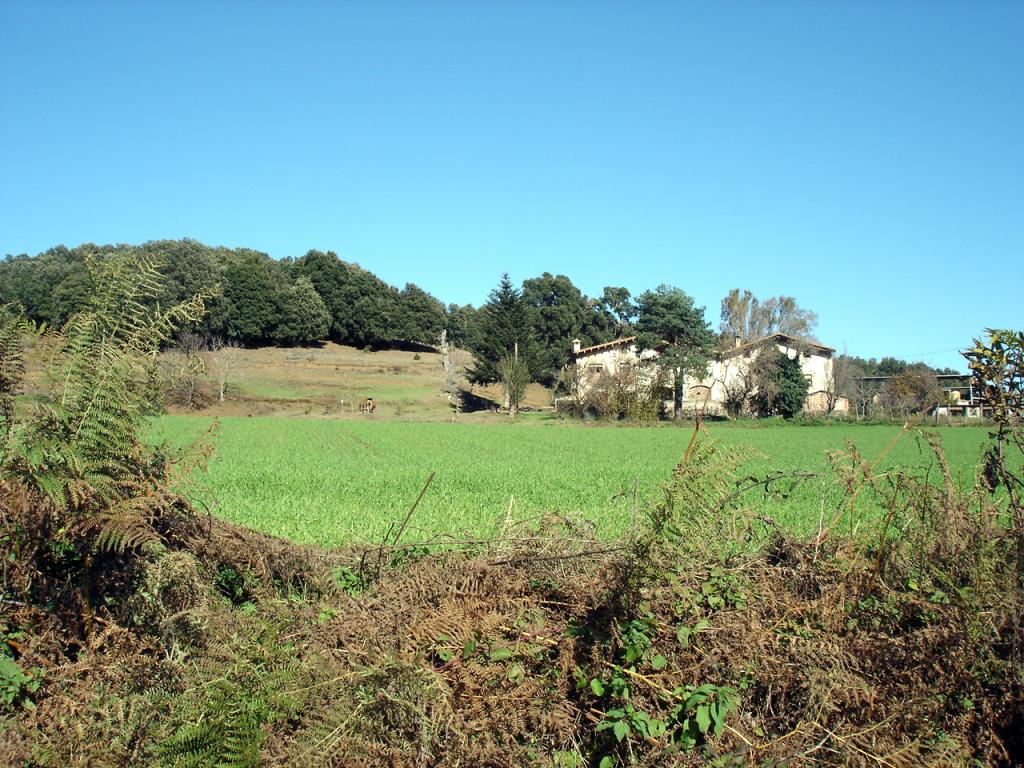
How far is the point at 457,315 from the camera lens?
336 ft

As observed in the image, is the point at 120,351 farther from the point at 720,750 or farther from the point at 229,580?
the point at 720,750

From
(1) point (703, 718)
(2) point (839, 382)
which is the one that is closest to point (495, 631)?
(1) point (703, 718)

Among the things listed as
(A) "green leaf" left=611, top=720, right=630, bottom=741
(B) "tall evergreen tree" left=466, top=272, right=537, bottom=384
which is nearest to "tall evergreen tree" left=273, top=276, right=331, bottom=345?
(B) "tall evergreen tree" left=466, top=272, right=537, bottom=384

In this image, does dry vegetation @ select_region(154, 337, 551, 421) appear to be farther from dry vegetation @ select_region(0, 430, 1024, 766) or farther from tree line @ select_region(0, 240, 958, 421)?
dry vegetation @ select_region(0, 430, 1024, 766)

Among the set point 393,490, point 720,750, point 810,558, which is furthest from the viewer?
point 393,490

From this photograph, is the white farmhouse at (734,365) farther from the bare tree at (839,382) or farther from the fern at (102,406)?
the fern at (102,406)

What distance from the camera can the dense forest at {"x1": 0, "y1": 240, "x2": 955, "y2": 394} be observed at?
6103 centimetres

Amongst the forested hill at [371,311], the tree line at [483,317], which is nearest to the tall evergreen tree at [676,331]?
the tree line at [483,317]

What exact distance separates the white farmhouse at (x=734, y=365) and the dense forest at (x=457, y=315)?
2339 mm

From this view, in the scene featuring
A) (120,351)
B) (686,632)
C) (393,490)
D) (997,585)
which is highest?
(120,351)

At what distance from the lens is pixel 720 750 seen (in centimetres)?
285

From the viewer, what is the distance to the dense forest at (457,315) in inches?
2403

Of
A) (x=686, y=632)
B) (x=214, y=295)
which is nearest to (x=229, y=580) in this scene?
(x=214, y=295)

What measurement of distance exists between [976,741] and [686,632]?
1.25m
